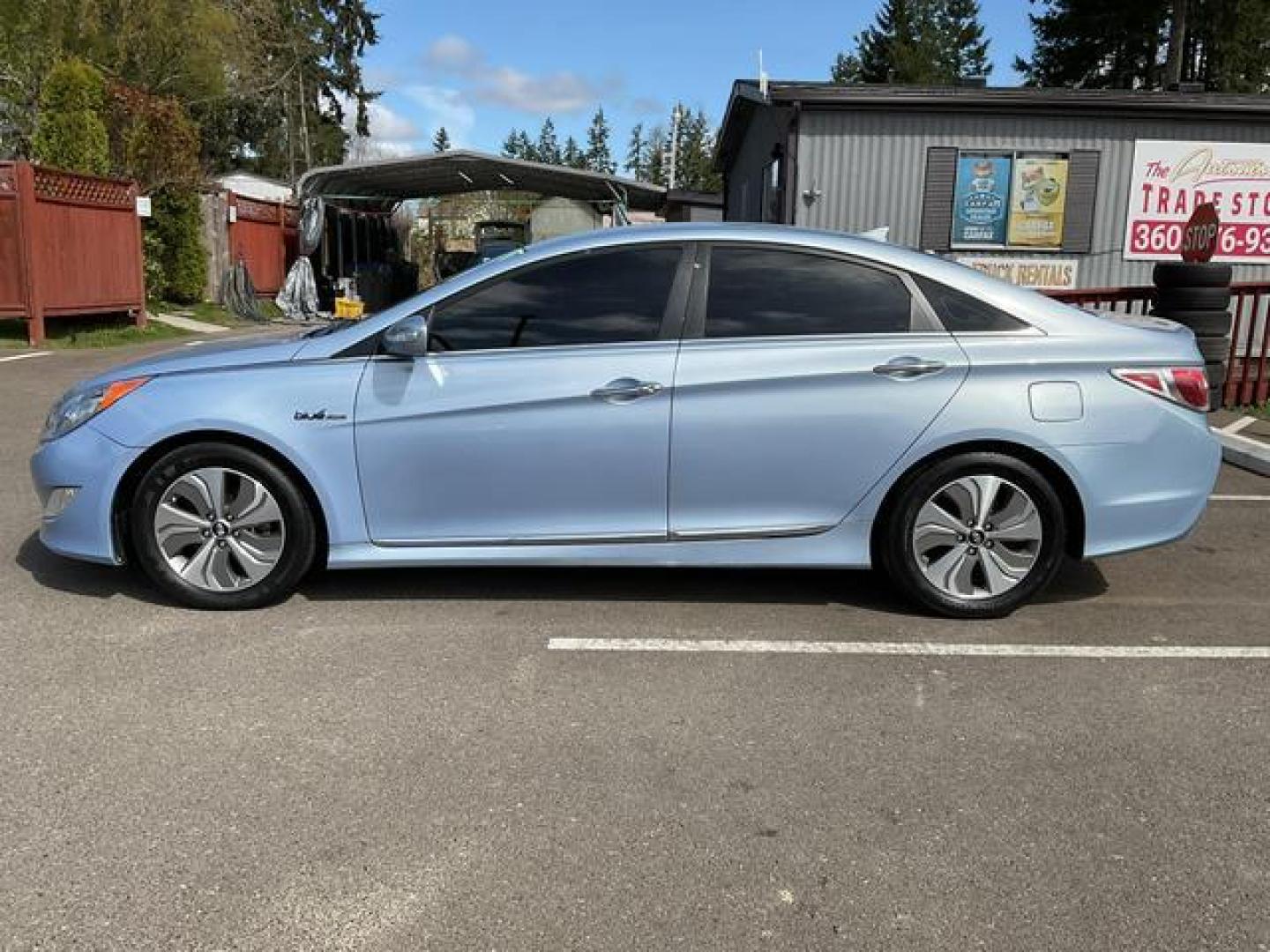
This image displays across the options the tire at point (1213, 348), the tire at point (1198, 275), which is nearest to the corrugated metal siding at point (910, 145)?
the tire at point (1198, 275)

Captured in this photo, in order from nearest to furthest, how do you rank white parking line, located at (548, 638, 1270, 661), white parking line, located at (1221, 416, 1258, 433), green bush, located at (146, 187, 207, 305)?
white parking line, located at (548, 638, 1270, 661), white parking line, located at (1221, 416, 1258, 433), green bush, located at (146, 187, 207, 305)

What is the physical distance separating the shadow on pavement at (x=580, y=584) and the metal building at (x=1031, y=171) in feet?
31.5

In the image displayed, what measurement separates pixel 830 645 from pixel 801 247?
167cm

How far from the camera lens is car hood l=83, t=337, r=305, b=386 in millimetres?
4441

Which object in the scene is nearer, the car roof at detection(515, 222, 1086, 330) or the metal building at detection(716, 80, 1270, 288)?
the car roof at detection(515, 222, 1086, 330)

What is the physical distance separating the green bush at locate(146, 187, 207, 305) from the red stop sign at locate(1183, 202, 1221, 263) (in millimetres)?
16944

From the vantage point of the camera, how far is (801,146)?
13680mm

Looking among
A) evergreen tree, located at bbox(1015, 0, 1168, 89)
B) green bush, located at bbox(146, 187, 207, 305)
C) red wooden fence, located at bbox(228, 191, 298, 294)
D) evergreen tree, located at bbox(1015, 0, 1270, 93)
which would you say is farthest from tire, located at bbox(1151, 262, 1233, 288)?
evergreen tree, located at bbox(1015, 0, 1168, 89)

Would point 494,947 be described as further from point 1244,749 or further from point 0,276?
point 0,276

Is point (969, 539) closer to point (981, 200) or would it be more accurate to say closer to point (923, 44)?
point (981, 200)

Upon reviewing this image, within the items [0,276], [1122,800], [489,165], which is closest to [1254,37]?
[489,165]

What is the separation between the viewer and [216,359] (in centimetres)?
450

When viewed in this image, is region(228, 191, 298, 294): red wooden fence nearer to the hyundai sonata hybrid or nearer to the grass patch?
the grass patch

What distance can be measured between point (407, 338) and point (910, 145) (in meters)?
11.1
